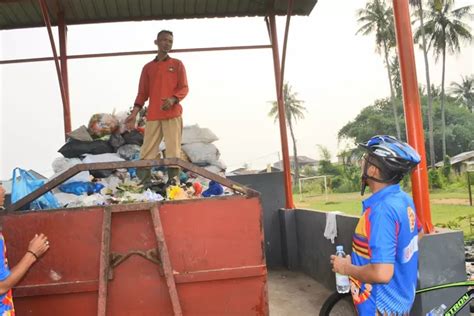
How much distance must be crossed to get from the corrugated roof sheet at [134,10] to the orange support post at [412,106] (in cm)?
370

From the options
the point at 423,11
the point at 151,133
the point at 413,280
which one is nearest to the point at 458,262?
the point at 413,280

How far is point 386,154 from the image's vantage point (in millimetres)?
2100

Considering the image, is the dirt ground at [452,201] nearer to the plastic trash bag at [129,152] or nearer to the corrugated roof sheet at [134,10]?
the corrugated roof sheet at [134,10]

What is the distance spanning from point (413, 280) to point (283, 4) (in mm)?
6168

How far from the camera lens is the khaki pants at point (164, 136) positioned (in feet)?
16.3

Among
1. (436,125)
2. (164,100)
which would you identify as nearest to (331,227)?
(164,100)

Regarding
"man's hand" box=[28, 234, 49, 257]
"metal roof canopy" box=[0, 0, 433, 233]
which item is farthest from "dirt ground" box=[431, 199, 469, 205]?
"man's hand" box=[28, 234, 49, 257]

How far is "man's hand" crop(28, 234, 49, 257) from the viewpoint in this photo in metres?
2.49

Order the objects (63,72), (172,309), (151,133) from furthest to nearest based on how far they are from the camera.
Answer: (63,72), (151,133), (172,309)

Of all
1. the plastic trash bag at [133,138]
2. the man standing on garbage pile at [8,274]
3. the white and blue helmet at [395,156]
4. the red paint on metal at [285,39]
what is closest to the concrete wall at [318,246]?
the white and blue helmet at [395,156]

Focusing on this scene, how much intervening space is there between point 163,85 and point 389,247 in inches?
143

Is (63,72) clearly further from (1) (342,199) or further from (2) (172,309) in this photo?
(1) (342,199)

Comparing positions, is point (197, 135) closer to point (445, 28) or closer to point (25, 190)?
point (25, 190)

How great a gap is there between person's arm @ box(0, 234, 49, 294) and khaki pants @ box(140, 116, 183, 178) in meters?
2.41
